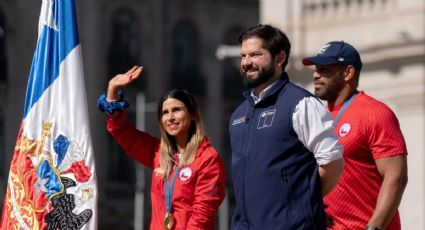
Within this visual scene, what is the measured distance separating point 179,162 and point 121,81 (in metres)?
0.75

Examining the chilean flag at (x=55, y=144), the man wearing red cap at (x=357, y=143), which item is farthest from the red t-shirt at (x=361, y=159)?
the chilean flag at (x=55, y=144)

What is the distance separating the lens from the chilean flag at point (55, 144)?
36.7 ft

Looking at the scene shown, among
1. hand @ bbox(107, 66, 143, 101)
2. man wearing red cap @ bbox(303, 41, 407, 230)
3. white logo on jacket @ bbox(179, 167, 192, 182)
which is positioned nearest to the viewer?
man wearing red cap @ bbox(303, 41, 407, 230)

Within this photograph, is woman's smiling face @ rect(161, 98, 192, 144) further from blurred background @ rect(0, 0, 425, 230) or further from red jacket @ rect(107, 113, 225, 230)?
blurred background @ rect(0, 0, 425, 230)

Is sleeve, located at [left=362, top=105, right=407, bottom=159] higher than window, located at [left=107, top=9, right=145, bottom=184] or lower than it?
higher

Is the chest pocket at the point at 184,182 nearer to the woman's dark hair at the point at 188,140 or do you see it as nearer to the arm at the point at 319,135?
the woman's dark hair at the point at 188,140

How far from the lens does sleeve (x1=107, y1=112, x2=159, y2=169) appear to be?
1200 cm

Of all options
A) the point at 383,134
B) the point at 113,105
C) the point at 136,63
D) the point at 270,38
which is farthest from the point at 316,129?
the point at 136,63

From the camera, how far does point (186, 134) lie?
1206cm

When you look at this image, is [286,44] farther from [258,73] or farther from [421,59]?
[421,59]

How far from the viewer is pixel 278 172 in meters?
9.62

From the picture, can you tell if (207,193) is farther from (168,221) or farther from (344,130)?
(344,130)

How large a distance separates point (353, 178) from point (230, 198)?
2293 inches

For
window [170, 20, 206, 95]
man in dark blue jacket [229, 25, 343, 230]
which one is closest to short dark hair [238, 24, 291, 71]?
man in dark blue jacket [229, 25, 343, 230]
